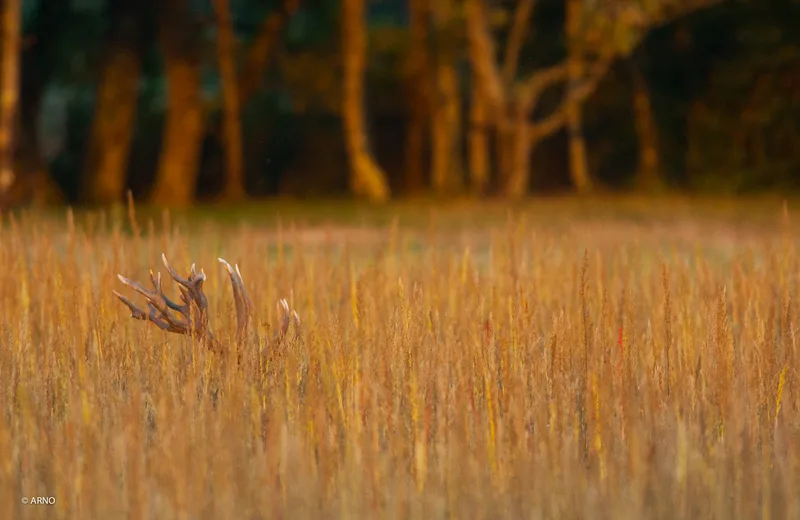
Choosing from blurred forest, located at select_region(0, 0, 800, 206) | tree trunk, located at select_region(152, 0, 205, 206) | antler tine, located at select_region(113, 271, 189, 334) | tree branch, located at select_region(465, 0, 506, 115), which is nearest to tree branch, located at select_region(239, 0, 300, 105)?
blurred forest, located at select_region(0, 0, 800, 206)

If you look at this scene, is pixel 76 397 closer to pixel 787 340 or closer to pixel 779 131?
pixel 787 340

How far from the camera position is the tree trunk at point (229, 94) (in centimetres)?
2386

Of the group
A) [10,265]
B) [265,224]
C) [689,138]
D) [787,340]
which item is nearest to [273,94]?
[689,138]

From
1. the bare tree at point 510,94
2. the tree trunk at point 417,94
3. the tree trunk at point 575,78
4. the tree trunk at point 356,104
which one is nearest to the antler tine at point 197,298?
the tree trunk at point 575,78

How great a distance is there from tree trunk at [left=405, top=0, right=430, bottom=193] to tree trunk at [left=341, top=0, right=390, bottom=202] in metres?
2.89

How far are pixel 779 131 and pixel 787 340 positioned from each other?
2302 centimetres

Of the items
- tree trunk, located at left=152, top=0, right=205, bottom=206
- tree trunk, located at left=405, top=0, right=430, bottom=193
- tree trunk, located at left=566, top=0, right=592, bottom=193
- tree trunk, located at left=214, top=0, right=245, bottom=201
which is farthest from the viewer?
tree trunk, located at left=405, top=0, right=430, bottom=193

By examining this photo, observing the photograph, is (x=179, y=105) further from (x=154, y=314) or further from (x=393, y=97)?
(x=154, y=314)

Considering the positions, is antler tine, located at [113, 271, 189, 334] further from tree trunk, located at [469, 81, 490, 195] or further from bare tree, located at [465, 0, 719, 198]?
tree trunk, located at [469, 81, 490, 195]

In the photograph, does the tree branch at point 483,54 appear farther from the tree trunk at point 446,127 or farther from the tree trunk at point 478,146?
the tree trunk at point 446,127

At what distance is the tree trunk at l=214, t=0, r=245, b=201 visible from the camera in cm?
2386

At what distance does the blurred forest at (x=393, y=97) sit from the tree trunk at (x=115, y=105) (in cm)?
3

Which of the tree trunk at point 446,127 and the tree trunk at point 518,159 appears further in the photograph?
the tree trunk at point 446,127

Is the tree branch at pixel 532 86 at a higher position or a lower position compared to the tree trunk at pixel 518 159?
higher
